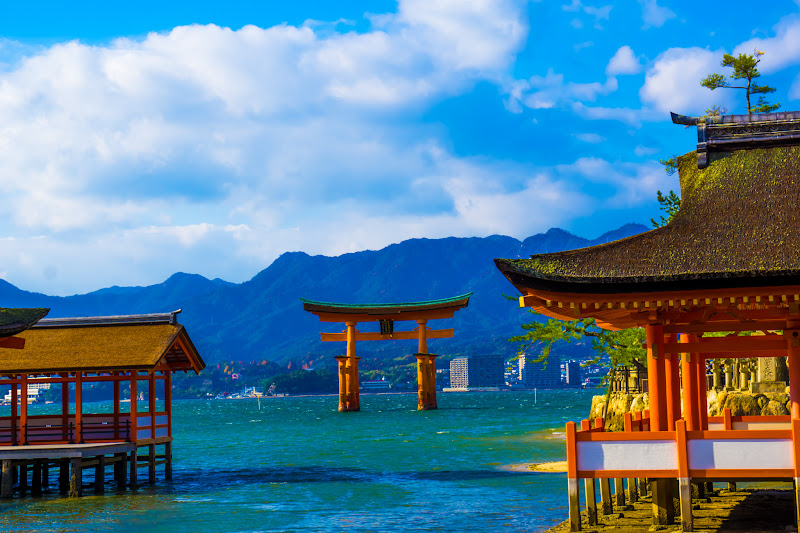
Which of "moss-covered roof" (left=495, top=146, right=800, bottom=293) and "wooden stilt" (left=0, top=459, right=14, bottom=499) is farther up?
"moss-covered roof" (left=495, top=146, right=800, bottom=293)

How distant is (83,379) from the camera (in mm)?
29094

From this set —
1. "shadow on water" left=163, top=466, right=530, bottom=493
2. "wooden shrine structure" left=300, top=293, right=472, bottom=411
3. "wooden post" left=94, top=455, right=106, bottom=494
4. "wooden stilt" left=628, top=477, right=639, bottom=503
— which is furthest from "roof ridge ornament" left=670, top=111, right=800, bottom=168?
"wooden shrine structure" left=300, top=293, right=472, bottom=411

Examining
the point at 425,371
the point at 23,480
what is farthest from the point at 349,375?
the point at 23,480

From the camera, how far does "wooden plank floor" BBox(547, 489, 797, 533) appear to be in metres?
17.3

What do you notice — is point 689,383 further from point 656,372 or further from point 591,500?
point 591,500

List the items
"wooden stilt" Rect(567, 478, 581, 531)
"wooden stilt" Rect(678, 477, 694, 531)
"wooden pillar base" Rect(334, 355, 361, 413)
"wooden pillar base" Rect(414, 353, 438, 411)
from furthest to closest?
1. "wooden pillar base" Rect(414, 353, 438, 411)
2. "wooden pillar base" Rect(334, 355, 361, 413)
3. "wooden stilt" Rect(567, 478, 581, 531)
4. "wooden stilt" Rect(678, 477, 694, 531)

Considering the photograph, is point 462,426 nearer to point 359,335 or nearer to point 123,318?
point 359,335

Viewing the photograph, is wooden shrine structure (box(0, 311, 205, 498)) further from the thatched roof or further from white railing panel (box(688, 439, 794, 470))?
white railing panel (box(688, 439, 794, 470))

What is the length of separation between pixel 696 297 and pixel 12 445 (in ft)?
69.5

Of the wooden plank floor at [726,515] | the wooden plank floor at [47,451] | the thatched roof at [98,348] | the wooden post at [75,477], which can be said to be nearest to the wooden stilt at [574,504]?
the wooden plank floor at [726,515]

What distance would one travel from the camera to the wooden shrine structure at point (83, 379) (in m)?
28.1

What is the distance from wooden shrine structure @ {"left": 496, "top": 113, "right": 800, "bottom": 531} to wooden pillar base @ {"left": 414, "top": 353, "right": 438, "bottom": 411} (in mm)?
71859

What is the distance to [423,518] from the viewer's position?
24.9 metres

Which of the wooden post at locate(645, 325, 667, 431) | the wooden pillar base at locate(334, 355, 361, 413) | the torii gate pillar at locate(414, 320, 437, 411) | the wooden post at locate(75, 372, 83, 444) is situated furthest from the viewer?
the wooden pillar base at locate(334, 355, 361, 413)
